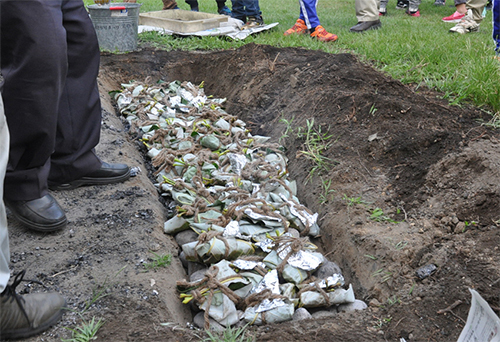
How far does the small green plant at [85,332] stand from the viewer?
1.56 metres

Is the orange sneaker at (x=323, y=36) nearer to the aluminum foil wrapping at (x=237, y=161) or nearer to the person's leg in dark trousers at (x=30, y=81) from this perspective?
the aluminum foil wrapping at (x=237, y=161)

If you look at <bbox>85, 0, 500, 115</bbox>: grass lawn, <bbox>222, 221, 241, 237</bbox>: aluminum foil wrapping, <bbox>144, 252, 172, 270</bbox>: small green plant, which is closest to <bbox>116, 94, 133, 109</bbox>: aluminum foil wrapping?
<bbox>85, 0, 500, 115</bbox>: grass lawn

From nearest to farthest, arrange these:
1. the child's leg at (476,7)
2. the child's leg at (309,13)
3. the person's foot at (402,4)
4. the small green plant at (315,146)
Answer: the small green plant at (315,146) → the child's leg at (309,13) → the child's leg at (476,7) → the person's foot at (402,4)

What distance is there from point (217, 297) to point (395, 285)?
30.3 inches

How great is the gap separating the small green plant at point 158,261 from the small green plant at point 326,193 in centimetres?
102

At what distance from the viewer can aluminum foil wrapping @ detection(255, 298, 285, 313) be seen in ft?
6.27

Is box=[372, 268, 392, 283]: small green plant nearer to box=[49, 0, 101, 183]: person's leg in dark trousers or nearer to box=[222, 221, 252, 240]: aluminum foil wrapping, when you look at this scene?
box=[222, 221, 252, 240]: aluminum foil wrapping

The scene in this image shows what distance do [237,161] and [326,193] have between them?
642 millimetres

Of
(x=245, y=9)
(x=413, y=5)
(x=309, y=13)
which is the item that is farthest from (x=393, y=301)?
(x=413, y=5)

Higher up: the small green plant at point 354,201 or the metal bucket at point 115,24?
the metal bucket at point 115,24

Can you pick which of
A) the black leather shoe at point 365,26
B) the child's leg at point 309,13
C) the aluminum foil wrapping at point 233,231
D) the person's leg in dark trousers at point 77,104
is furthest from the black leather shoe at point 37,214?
the black leather shoe at point 365,26

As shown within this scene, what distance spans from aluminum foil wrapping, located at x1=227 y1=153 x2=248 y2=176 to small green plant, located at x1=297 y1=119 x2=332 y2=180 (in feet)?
1.26

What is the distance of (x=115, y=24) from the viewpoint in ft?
16.3

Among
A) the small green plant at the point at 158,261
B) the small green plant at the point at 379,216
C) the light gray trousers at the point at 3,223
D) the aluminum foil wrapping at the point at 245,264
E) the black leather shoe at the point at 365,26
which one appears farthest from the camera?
the black leather shoe at the point at 365,26
